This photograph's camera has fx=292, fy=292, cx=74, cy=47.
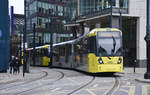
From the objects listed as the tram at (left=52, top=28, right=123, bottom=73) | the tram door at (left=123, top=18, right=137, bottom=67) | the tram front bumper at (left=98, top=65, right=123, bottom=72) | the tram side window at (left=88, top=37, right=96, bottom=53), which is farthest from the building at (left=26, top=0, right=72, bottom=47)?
the tram front bumper at (left=98, top=65, right=123, bottom=72)

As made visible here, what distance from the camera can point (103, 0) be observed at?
39969 mm

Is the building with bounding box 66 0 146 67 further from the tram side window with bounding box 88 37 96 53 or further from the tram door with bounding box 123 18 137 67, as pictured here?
the tram side window with bounding box 88 37 96 53

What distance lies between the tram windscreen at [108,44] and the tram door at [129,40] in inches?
749

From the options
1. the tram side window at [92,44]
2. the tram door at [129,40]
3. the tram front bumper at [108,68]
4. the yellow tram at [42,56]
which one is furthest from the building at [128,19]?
the tram front bumper at [108,68]

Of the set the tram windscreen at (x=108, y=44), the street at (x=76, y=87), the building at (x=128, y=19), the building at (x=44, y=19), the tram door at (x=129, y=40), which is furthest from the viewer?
the building at (x=44, y=19)

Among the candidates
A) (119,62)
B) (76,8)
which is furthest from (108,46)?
(76,8)

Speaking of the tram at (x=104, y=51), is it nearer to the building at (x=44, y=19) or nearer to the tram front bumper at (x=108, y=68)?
the tram front bumper at (x=108, y=68)

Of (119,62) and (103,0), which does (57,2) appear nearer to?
(103,0)

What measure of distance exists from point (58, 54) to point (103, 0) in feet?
34.0

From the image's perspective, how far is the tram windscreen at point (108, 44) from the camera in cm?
2009

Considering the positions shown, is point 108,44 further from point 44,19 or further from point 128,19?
point 44,19

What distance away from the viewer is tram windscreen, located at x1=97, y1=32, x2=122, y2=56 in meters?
20.1

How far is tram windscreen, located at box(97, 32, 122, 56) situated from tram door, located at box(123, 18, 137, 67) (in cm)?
1903

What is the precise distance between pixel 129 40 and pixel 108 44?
20.7 m
